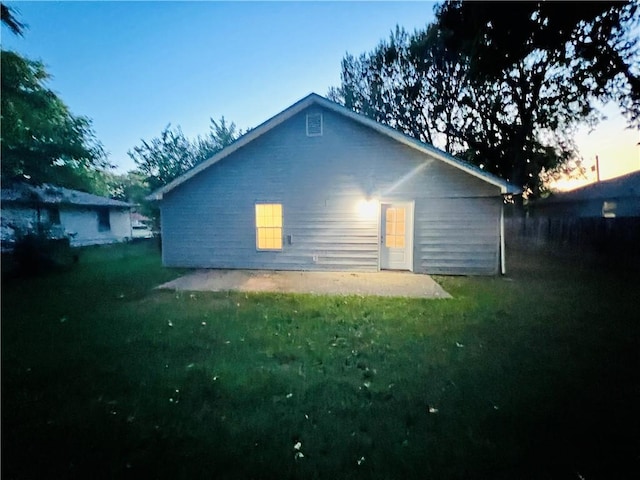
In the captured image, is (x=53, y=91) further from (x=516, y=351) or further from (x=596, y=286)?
(x=596, y=286)

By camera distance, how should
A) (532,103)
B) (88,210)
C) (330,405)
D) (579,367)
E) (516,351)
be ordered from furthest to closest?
(88,210), (532,103), (516,351), (579,367), (330,405)

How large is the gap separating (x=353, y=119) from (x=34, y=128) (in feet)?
49.1

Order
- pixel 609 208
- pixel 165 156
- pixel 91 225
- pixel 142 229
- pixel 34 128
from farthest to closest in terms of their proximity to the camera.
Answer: pixel 142 229, pixel 609 208, pixel 91 225, pixel 165 156, pixel 34 128

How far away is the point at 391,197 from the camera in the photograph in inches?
392

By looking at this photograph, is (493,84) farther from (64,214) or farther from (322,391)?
(64,214)

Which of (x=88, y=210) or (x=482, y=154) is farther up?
(x=482, y=154)

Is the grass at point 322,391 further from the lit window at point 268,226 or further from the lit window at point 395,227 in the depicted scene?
the lit window at point 268,226

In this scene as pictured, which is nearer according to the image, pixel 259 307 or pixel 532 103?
pixel 259 307

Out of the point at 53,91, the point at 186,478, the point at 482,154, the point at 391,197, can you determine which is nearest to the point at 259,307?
the point at 186,478

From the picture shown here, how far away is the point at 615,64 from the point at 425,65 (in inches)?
483

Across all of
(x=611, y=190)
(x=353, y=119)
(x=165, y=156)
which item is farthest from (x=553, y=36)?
(x=611, y=190)

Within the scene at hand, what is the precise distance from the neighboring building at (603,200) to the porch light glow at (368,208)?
1902 cm

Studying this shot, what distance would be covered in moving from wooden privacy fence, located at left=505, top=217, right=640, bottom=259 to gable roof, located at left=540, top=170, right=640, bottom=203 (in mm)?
10089

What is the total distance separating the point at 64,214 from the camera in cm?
1895
